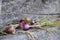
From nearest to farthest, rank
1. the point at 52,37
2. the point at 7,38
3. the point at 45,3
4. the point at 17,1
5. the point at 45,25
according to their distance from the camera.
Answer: the point at 7,38 < the point at 52,37 < the point at 45,25 < the point at 17,1 < the point at 45,3

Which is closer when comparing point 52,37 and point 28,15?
point 52,37

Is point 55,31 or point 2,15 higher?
point 2,15

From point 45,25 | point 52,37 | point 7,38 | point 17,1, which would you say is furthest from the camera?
point 17,1

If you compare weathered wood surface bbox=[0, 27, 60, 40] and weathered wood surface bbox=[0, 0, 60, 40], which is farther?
weathered wood surface bbox=[0, 0, 60, 40]

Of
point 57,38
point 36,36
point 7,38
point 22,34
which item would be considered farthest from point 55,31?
point 7,38

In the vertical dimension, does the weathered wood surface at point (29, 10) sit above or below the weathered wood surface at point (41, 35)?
above

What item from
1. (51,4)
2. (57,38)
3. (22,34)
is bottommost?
(57,38)

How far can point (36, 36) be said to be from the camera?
1.72 meters

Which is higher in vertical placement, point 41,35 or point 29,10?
point 29,10

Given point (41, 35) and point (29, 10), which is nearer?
point (41, 35)

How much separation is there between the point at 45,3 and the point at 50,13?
0.15 meters

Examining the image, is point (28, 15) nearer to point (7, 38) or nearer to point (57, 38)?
point (57, 38)

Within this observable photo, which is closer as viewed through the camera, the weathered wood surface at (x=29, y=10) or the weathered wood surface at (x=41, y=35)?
the weathered wood surface at (x=41, y=35)

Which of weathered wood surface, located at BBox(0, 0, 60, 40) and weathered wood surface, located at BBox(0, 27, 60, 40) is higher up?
weathered wood surface, located at BBox(0, 0, 60, 40)
